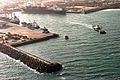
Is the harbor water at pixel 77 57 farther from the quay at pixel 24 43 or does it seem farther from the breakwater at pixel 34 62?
the quay at pixel 24 43

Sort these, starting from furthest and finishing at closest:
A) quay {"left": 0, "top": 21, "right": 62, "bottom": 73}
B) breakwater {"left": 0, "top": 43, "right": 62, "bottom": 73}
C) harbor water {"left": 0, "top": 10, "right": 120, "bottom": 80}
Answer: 1. quay {"left": 0, "top": 21, "right": 62, "bottom": 73}
2. breakwater {"left": 0, "top": 43, "right": 62, "bottom": 73}
3. harbor water {"left": 0, "top": 10, "right": 120, "bottom": 80}

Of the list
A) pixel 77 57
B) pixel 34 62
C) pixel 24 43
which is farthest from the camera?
pixel 24 43

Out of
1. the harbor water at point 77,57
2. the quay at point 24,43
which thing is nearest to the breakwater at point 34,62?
the quay at point 24,43

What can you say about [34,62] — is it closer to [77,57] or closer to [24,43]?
[77,57]

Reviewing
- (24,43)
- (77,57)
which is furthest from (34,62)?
(24,43)

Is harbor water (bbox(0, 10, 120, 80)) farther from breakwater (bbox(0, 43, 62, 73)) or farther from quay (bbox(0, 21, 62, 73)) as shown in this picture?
quay (bbox(0, 21, 62, 73))

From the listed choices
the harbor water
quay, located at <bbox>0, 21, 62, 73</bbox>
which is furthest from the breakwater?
the harbor water

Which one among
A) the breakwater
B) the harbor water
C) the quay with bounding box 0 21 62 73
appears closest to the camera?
the harbor water

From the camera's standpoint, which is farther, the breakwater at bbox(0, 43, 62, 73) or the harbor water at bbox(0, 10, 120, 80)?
the breakwater at bbox(0, 43, 62, 73)

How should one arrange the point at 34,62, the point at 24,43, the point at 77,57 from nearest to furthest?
the point at 34,62, the point at 77,57, the point at 24,43
